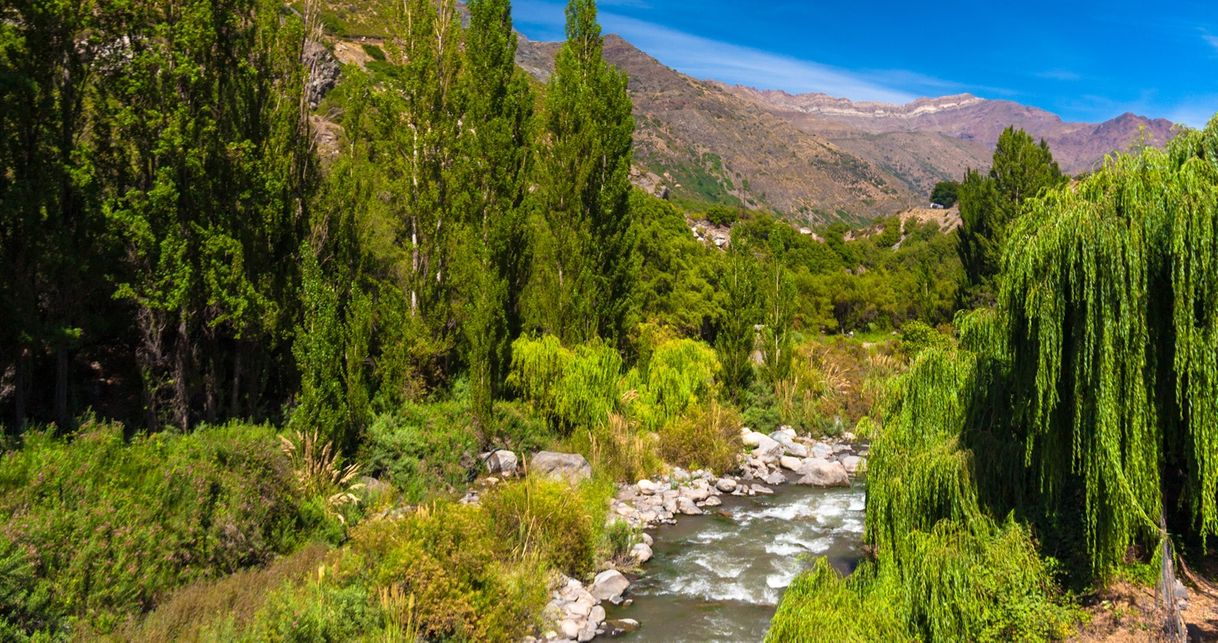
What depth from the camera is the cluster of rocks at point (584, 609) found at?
9.72 metres

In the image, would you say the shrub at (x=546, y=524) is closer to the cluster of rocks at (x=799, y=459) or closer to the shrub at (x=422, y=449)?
the shrub at (x=422, y=449)

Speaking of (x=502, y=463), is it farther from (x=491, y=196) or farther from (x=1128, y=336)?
(x=1128, y=336)

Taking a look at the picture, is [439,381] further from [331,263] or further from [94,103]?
[94,103]

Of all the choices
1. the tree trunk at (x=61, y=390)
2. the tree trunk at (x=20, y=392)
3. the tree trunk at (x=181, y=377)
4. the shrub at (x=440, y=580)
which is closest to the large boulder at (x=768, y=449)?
the shrub at (x=440, y=580)

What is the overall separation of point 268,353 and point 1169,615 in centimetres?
1518

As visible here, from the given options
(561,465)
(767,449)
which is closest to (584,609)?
(561,465)

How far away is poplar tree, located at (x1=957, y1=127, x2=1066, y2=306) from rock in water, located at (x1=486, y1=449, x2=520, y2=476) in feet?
83.4

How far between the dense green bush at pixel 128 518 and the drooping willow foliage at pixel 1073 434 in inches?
292

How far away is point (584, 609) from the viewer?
10.3 m

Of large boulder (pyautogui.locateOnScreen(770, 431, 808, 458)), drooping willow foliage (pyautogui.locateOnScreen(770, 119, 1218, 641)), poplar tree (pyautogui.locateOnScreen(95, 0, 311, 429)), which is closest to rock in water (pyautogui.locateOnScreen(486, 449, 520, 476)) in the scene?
poplar tree (pyautogui.locateOnScreen(95, 0, 311, 429))

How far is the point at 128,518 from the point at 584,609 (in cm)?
609

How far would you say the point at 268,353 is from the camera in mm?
14742

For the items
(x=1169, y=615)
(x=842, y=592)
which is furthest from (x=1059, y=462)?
(x=842, y=592)

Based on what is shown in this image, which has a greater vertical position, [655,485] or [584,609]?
[584,609]
